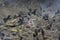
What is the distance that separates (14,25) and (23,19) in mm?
153

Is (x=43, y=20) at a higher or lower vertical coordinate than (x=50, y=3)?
lower

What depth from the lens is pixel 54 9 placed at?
2.01 meters

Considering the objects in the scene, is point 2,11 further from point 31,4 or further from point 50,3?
point 50,3

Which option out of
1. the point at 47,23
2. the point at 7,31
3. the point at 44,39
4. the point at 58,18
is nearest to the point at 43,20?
the point at 47,23

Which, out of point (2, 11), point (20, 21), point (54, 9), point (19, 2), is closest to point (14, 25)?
point (20, 21)

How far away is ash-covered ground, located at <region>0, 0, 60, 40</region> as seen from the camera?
1616mm

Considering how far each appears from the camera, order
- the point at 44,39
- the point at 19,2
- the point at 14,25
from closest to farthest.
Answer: the point at 44,39 → the point at 14,25 → the point at 19,2

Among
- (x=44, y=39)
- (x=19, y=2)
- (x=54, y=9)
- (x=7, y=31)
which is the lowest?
(x=44, y=39)

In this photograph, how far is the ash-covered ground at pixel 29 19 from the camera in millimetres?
1616

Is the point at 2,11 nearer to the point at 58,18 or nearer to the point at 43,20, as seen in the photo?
the point at 43,20

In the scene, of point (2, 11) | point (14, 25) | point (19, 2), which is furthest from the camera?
point (19, 2)

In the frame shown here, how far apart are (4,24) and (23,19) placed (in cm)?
25

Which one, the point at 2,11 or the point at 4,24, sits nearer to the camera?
the point at 4,24

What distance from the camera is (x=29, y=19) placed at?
1.83 meters
